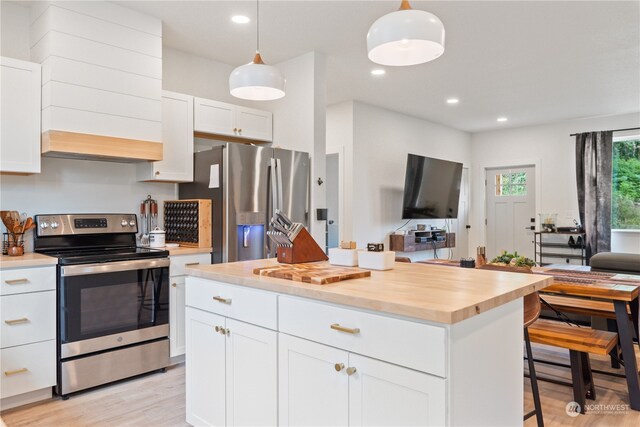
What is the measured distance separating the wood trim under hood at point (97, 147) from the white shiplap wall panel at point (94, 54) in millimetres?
524

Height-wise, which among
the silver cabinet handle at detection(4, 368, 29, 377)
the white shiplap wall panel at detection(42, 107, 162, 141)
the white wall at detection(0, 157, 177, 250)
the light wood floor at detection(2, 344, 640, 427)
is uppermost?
the white shiplap wall panel at detection(42, 107, 162, 141)

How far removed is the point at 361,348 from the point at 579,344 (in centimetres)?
175

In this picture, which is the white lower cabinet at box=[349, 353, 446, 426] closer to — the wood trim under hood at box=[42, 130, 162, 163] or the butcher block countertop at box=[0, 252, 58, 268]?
the butcher block countertop at box=[0, 252, 58, 268]

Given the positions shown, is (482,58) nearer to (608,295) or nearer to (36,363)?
(608,295)

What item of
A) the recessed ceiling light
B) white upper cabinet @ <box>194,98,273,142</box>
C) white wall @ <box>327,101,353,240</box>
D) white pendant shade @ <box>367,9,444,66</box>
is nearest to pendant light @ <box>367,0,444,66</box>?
white pendant shade @ <box>367,9,444,66</box>

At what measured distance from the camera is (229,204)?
342cm

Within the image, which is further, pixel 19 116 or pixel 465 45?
pixel 465 45

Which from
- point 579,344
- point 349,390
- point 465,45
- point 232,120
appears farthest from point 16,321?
point 465,45

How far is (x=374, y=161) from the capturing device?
6098mm

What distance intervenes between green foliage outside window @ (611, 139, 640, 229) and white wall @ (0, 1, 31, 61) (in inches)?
302

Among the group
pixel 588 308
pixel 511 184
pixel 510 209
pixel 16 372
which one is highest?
pixel 511 184

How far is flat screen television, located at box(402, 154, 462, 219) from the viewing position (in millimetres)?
6332

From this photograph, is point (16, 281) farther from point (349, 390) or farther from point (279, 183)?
point (349, 390)

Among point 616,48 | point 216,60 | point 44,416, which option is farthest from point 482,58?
point 44,416
